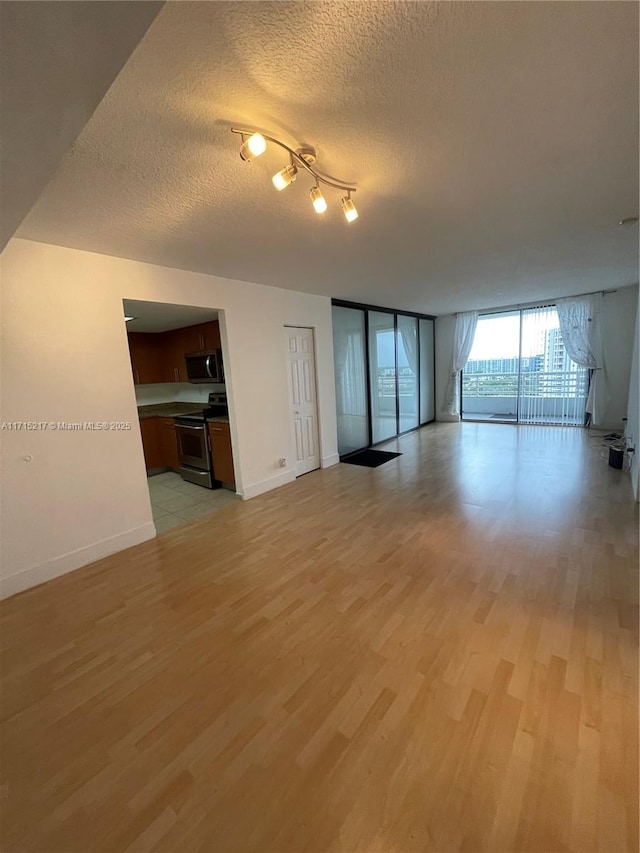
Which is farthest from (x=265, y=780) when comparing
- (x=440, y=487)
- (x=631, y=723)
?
(x=440, y=487)

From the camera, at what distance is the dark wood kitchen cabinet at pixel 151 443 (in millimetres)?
5152

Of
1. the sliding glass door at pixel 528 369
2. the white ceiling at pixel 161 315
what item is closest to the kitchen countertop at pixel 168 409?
the white ceiling at pixel 161 315

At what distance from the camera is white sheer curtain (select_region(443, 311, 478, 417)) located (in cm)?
754

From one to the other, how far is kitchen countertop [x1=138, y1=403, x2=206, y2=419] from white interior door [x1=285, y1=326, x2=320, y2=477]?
1.55 metres

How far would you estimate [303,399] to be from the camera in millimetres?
4832

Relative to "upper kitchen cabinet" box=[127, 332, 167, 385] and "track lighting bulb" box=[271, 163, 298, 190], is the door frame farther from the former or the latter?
"track lighting bulb" box=[271, 163, 298, 190]

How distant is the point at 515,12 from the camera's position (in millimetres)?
1003

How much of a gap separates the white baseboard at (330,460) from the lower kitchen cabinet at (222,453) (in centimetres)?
143

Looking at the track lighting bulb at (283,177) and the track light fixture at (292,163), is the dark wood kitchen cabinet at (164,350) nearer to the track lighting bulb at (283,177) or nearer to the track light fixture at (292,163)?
the track light fixture at (292,163)

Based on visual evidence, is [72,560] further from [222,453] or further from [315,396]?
[315,396]

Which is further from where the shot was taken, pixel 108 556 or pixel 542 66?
pixel 108 556

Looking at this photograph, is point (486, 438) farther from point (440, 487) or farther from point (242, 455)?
point (242, 455)

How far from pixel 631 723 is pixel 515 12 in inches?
101

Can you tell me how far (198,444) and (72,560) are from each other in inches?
81.4
